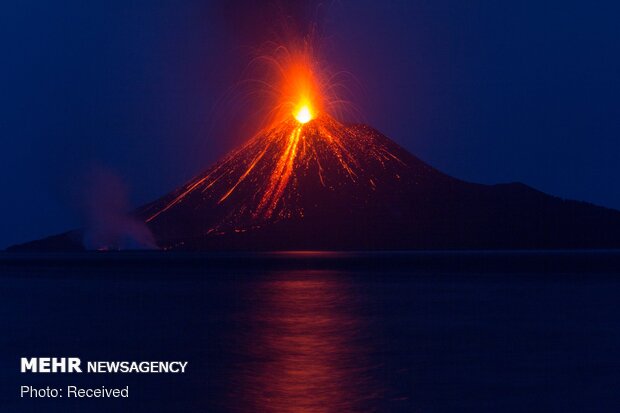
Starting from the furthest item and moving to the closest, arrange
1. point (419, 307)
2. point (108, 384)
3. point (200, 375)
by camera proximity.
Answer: point (419, 307), point (200, 375), point (108, 384)

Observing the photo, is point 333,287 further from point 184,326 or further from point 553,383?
point 553,383

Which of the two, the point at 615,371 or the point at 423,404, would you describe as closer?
the point at 423,404

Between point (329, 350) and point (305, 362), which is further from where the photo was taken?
point (329, 350)

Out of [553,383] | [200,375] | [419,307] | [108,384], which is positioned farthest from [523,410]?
[419,307]

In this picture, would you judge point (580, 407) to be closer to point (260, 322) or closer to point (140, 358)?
point (140, 358)

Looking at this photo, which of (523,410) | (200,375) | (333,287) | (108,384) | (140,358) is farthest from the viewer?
(333,287)

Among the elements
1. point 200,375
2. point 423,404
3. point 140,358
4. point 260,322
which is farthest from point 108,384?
point 260,322
